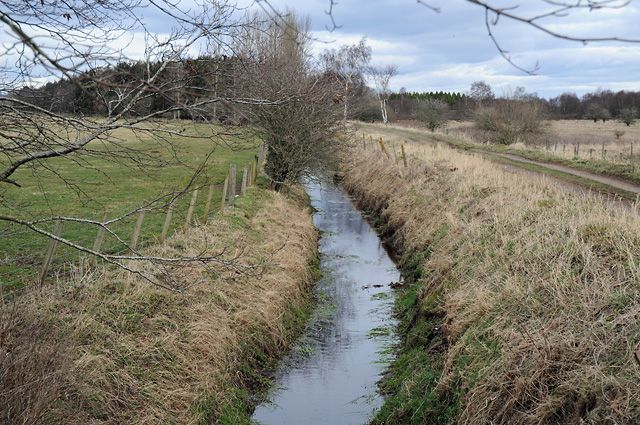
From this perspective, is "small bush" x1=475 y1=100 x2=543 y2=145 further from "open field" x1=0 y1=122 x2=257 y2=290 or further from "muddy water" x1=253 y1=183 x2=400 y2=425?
"muddy water" x1=253 y1=183 x2=400 y2=425

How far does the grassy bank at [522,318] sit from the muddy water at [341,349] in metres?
0.44

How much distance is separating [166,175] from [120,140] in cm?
2151

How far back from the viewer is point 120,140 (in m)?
5.09

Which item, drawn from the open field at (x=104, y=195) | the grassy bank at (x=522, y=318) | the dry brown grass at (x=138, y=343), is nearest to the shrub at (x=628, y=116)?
the open field at (x=104, y=195)

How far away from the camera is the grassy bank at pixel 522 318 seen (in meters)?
5.82

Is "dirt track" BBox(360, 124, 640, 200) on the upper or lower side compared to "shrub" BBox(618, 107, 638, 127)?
lower

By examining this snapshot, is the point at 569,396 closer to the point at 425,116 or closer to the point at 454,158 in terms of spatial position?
the point at 454,158

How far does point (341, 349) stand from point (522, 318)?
3.99 meters

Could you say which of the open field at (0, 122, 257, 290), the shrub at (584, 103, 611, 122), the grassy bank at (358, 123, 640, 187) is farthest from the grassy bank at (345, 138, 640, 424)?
the shrub at (584, 103, 611, 122)

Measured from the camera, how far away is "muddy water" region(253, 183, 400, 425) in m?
8.59

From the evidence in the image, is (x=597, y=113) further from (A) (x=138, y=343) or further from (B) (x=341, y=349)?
(A) (x=138, y=343)

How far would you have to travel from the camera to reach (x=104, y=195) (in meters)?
20.5

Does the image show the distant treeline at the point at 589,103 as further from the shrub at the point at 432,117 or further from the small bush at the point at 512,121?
the small bush at the point at 512,121

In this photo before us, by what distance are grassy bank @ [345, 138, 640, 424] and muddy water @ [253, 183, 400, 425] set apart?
443mm
